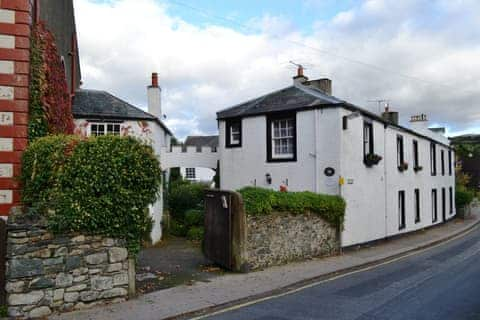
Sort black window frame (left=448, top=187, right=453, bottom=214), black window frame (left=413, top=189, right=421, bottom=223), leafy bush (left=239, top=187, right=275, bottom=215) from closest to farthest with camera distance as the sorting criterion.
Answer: leafy bush (left=239, top=187, right=275, bottom=215) < black window frame (left=413, top=189, right=421, bottom=223) < black window frame (left=448, top=187, right=453, bottom=214)

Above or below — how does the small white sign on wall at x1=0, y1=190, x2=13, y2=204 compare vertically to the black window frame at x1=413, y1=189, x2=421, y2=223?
above

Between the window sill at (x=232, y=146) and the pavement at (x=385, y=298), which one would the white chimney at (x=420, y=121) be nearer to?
the window sill at (x=232, y=146)

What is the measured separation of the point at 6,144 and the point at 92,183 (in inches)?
83.3

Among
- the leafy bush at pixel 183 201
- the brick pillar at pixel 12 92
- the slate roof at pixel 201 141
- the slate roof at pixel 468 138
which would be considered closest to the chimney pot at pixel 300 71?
the leafy bush at pixel 183 201

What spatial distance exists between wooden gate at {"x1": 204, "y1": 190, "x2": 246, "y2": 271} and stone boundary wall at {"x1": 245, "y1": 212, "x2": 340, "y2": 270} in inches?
13.7

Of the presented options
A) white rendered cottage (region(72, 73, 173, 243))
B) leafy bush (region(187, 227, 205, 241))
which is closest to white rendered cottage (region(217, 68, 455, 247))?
leafy bush (region(187, 227, 205, 241))

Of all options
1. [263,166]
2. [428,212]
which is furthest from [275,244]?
[428,212]

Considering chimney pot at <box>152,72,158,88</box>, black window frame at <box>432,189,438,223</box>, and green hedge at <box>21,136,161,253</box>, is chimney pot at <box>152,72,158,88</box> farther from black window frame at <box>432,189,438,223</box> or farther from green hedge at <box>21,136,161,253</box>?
black window frame at <box>432,189,438,223</box>

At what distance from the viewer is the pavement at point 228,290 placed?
747 centimetres

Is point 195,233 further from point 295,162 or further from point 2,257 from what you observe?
point 2,257

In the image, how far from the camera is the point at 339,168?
16047 millimetres

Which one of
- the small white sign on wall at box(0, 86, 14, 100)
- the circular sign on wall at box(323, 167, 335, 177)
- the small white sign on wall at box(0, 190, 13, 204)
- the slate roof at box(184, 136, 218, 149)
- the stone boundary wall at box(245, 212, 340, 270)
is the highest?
the slate roof at box(184, 136, 218, 149)

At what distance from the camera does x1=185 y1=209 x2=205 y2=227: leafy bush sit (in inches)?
853

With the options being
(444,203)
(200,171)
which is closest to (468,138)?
(444,203)
